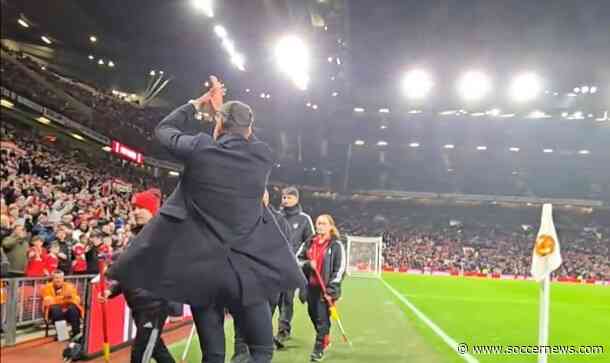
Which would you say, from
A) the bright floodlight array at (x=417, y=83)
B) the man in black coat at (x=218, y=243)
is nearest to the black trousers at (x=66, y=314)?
the man in black coat at (x=218, y=243)

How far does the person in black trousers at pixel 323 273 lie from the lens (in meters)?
7.00

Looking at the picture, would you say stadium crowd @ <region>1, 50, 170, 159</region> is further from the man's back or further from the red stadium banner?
the man's back

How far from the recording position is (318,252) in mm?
7195

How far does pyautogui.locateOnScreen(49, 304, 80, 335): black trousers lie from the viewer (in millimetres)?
7363

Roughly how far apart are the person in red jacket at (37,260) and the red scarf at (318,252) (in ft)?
9.64

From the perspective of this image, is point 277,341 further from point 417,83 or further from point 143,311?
point 417,83

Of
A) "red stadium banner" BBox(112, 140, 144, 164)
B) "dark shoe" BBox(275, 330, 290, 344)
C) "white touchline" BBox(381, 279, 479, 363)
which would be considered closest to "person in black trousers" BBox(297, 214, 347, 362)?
"dark shoe" BBox(275, 330, 290, 344)

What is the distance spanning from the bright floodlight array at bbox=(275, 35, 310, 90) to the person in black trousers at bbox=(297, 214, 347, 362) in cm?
1212

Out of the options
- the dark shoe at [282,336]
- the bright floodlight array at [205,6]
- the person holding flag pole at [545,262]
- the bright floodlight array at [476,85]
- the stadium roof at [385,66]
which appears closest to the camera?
the person holding flag pole at [545,262]

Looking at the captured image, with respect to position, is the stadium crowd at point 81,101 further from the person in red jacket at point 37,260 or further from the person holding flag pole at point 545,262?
the person holding flag pole at point 545,262

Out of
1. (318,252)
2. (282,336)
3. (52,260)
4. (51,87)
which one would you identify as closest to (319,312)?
(318,252)

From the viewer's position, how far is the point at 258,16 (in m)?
17.5

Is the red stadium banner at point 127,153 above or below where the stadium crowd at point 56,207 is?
above

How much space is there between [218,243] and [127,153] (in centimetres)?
392
